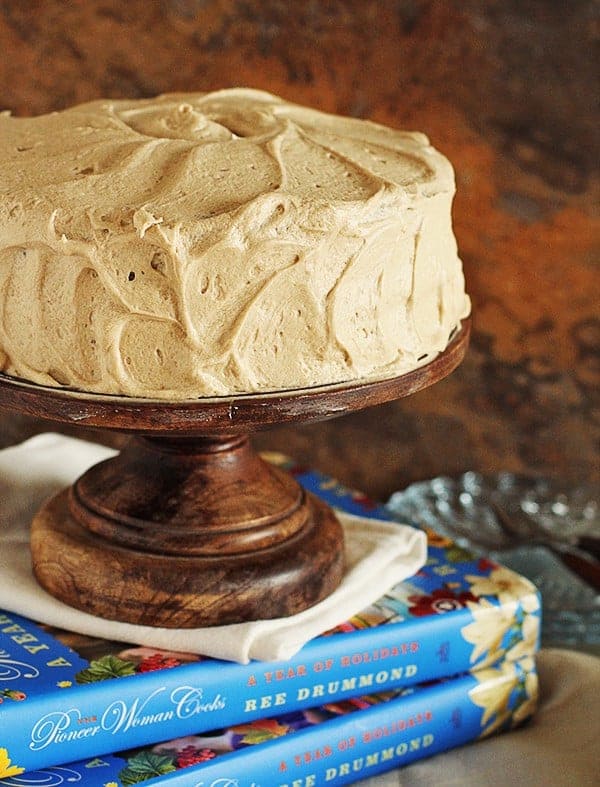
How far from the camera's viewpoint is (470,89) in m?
1.38

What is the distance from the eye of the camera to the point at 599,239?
142cm

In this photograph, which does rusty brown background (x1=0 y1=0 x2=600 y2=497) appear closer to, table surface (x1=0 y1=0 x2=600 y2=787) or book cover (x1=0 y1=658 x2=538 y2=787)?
table surface (x1=0 y1=0 x2=600 y2=787)

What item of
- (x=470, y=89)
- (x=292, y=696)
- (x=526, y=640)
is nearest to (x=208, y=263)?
(x=292, y=696)

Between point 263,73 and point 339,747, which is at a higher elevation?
point 263,73

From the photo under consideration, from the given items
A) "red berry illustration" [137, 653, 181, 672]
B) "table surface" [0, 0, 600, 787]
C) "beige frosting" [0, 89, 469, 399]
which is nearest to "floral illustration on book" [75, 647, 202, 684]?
"red berry illustration" [137, 653, 181, 672]

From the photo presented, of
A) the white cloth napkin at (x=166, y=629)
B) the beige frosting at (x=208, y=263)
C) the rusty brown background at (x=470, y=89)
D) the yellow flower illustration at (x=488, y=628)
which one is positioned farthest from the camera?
the rusty brown background at (x=470, y=89)

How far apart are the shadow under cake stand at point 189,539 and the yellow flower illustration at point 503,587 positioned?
0.44ft

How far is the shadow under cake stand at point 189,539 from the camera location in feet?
3.02

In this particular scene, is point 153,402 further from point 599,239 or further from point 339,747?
point 599,239

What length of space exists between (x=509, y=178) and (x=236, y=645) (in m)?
0.73

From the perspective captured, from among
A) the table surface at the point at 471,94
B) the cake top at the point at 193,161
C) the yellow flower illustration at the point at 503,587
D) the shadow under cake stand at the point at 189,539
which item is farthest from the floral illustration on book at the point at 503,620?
the table surface at the point at 471,94

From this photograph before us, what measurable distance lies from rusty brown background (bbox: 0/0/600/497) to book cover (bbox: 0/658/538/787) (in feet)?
1.74

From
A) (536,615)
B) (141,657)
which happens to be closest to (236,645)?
(141,657)

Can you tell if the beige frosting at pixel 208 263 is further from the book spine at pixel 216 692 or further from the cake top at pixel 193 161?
the book spine at pixel 216 692
